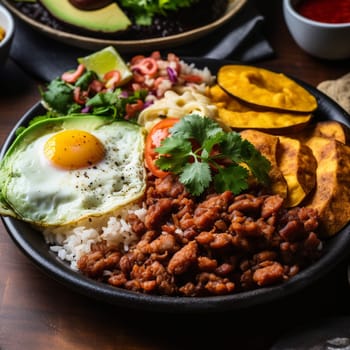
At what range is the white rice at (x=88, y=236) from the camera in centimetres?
344

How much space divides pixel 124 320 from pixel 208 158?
969mm

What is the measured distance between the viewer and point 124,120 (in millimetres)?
4078

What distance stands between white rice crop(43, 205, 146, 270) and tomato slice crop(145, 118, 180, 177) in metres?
0.28

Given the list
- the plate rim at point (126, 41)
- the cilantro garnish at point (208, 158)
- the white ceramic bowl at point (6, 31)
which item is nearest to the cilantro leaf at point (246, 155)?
the cilantro garnish at point (208, 158)

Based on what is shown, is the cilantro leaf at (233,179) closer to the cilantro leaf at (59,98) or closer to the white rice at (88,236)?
the white rice at (88,236)

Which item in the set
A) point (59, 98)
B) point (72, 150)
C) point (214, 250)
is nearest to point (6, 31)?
point (59, 98)

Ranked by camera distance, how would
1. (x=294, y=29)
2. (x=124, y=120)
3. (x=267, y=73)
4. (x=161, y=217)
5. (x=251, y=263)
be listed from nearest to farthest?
(x=251, y=263) < (x=161, y=217) < (x=124, y=120) < (x=267, y=73) < (x=294, y=29)

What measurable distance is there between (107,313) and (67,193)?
2.33 ft

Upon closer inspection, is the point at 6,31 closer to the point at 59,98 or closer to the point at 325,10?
the point at 59,98

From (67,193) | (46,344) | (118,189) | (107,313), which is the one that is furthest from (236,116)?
(46,344)

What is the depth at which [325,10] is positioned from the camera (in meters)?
5.15

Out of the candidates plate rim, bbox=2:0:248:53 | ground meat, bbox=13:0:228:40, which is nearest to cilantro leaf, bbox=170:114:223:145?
plate rim, bbox=2:0:248:53

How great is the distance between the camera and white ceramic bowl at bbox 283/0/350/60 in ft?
16.1

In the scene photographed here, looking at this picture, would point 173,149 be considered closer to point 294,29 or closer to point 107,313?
point 107,313
